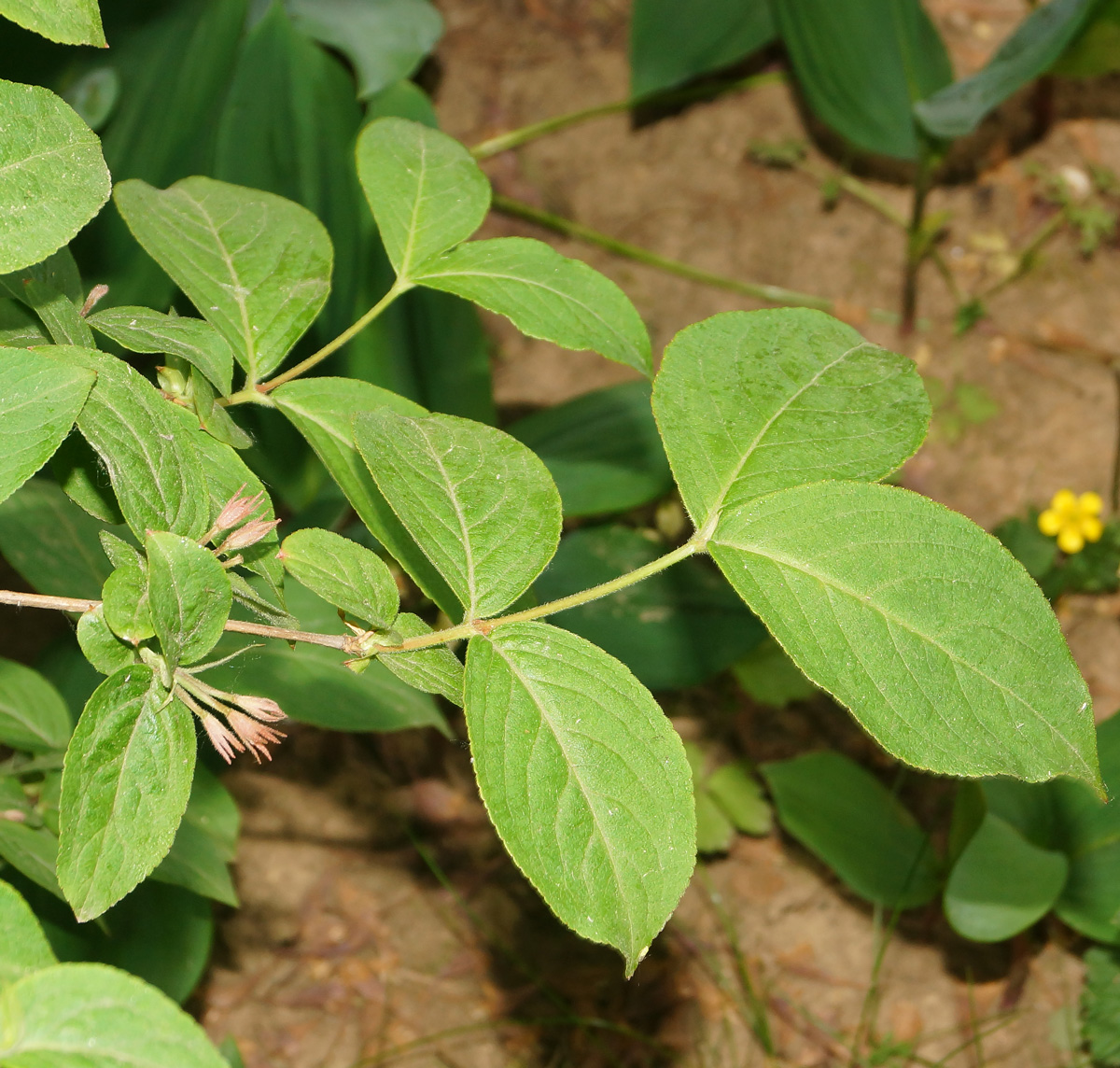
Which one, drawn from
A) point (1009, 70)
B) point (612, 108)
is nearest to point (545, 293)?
point (1009, 70)

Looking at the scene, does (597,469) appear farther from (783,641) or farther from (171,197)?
(783,641)

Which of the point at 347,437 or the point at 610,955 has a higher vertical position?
the point at 347,437

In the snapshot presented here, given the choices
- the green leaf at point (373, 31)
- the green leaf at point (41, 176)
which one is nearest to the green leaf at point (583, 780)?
the green leaf at point (41, 176)

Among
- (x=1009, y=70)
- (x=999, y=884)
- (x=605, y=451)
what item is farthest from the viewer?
(x=1009, y=70)

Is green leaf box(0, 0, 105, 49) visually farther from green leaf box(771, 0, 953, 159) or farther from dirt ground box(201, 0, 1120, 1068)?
green leaf box(771, 0, 953, 159)

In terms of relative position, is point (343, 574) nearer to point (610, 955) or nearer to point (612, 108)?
point (610, 955)

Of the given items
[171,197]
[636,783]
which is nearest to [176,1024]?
[636,783]

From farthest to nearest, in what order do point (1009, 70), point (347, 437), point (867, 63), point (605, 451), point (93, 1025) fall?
point (867, 63) < point (1009, 70) < point (605, 451) < point (347, 437) < point (93, 1025)
